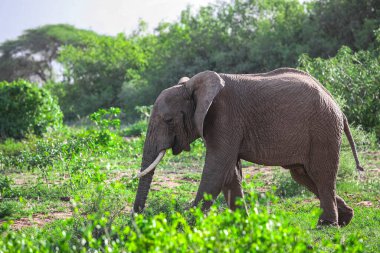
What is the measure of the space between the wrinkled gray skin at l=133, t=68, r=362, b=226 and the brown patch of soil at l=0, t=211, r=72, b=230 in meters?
1.87

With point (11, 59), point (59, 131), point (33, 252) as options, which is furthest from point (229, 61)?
point (11, 59)

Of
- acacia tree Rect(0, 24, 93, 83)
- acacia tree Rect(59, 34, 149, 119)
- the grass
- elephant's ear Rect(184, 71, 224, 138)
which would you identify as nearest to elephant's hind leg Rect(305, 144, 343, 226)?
the grass

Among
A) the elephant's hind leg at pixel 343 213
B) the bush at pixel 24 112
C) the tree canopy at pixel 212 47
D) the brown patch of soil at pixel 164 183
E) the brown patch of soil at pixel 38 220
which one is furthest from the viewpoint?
the tree canopy at pixel 212 47

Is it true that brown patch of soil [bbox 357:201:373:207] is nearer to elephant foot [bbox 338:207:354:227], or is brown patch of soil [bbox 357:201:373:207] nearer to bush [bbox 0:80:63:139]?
elephant foot [bbox 338:207:354:227]

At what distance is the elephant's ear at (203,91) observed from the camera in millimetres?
6605

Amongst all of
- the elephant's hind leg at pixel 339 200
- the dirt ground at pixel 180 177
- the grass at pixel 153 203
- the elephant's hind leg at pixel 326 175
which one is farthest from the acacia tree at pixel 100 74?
the elephant's hind leg at pixel 326 175

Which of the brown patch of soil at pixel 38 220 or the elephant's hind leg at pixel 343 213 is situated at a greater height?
the elephant's hind leg at pixel 343 213

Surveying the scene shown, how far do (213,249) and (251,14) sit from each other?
21771mm

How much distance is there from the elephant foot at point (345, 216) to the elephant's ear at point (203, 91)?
71.7 inches

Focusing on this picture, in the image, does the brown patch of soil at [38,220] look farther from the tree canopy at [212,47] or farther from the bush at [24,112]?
the tree canopy at [212,47]

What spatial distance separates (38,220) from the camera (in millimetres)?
8078

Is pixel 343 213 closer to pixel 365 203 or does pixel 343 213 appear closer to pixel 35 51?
pixel 365 203

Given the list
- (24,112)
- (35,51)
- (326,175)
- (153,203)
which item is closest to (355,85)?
(326,175)

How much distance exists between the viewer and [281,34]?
74.7 feet
